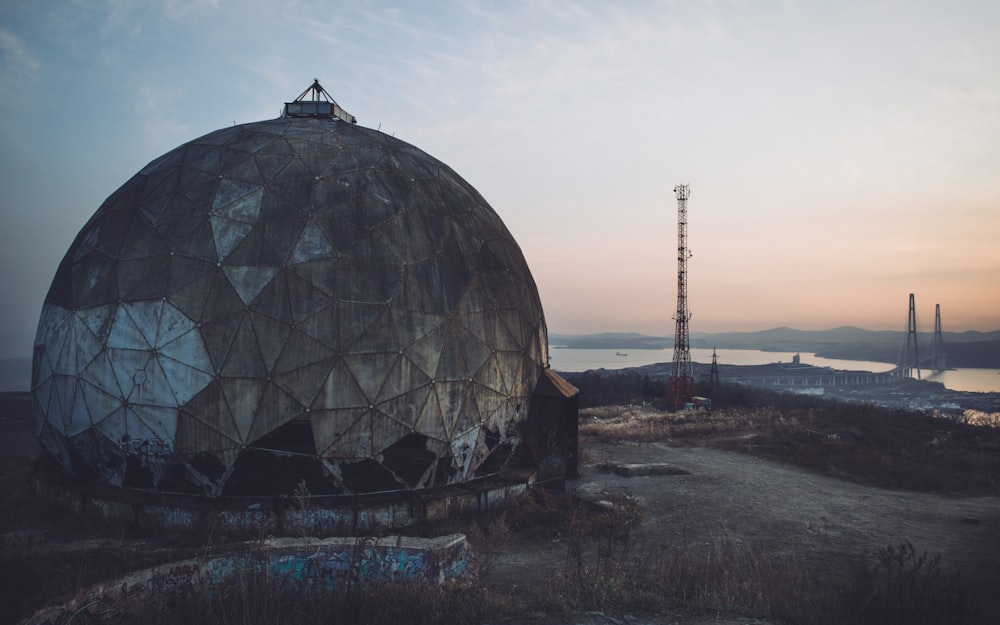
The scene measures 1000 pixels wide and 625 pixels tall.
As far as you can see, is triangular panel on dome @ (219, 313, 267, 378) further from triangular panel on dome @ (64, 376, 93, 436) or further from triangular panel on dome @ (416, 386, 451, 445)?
triangular panel on dome @ (64, 376, 93, 436)

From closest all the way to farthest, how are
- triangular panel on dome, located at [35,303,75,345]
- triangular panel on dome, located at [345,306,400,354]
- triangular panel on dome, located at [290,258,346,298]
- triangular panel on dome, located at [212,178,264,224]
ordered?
triangular panel on dome, located at [345,306,400,354]
triangular panel on dome, located at [290,258,346,298]
triangular panel on dome, located at [212,178,264,224]
triangular panel on dome, located at [35,303,75,345]

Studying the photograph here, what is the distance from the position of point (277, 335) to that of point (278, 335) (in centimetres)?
2

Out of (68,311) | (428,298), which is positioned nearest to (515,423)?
(428,298)

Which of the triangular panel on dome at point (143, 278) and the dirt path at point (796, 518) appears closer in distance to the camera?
the dirt path at point (796, 518)

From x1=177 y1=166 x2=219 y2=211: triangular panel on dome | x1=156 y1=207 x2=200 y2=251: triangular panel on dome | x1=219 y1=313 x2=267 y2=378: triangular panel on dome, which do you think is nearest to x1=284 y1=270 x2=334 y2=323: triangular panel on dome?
x1=219 y1=313 x2=267 y2=378: triangular panel on dome

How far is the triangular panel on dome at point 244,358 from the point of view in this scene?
1044cm

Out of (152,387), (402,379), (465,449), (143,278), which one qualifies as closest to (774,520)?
(465,449)

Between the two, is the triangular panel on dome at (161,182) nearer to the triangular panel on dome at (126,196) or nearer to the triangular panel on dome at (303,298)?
the triangular panel on dome at (126,196)

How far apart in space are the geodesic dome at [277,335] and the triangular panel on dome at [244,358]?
1.1 inches

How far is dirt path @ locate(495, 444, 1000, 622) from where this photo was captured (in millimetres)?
9578

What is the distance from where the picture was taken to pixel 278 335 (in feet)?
34.7

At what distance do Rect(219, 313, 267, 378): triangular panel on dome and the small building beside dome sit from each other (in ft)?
0.08

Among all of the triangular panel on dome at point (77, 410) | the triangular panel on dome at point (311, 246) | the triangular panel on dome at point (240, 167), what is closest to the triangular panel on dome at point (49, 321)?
the triangular panel on dome at point (77, 410)

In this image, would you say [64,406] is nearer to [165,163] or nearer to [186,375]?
[186,375]
